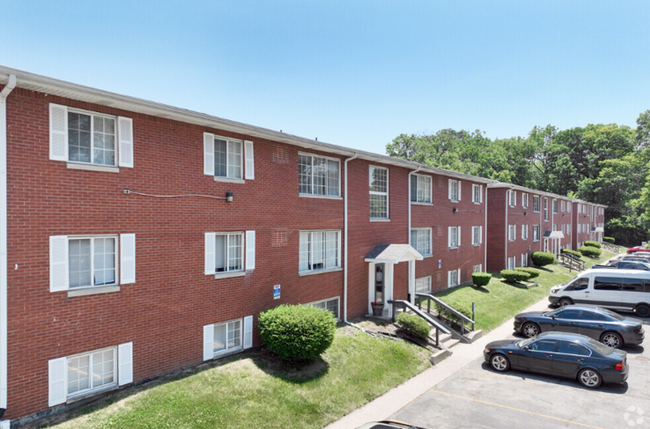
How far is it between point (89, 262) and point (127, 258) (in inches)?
30.6

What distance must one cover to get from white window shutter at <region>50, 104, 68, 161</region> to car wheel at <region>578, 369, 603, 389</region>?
577 inches

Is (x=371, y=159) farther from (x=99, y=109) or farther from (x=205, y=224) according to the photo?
(x=99, y=109)

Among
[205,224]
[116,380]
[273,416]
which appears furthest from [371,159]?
[116,380]

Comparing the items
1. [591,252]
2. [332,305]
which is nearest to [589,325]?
[332,305]

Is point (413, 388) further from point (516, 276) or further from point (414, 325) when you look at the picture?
point (516, 276)

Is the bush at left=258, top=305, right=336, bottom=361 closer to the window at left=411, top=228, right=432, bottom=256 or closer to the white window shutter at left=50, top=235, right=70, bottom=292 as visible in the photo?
the white window shutter at left=50, top=235, right=70, bottom=292

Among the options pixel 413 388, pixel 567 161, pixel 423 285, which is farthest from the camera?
pixel 567 161

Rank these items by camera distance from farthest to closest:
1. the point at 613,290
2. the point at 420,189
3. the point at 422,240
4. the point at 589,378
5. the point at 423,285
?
the point at 422,240 → the point at 423,285 → the point at 420,189 → the point at 613,290 → the point at 589,378

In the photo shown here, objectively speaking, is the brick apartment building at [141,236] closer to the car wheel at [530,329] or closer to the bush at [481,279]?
the car wheel at [530,329]

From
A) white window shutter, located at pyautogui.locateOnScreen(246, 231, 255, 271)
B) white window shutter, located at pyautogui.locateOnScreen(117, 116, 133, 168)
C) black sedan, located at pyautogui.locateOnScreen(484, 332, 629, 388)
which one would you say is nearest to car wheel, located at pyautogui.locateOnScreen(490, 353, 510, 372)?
black sedan, located at pyautogui.locateOnScreen(484, 332, 629, 388)

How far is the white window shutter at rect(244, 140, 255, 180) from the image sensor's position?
1197cm

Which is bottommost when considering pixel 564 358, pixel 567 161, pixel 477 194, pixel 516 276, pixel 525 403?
pixel 525 403

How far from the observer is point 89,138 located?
8.90 metres

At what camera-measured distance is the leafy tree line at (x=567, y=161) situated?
59.9 metres
